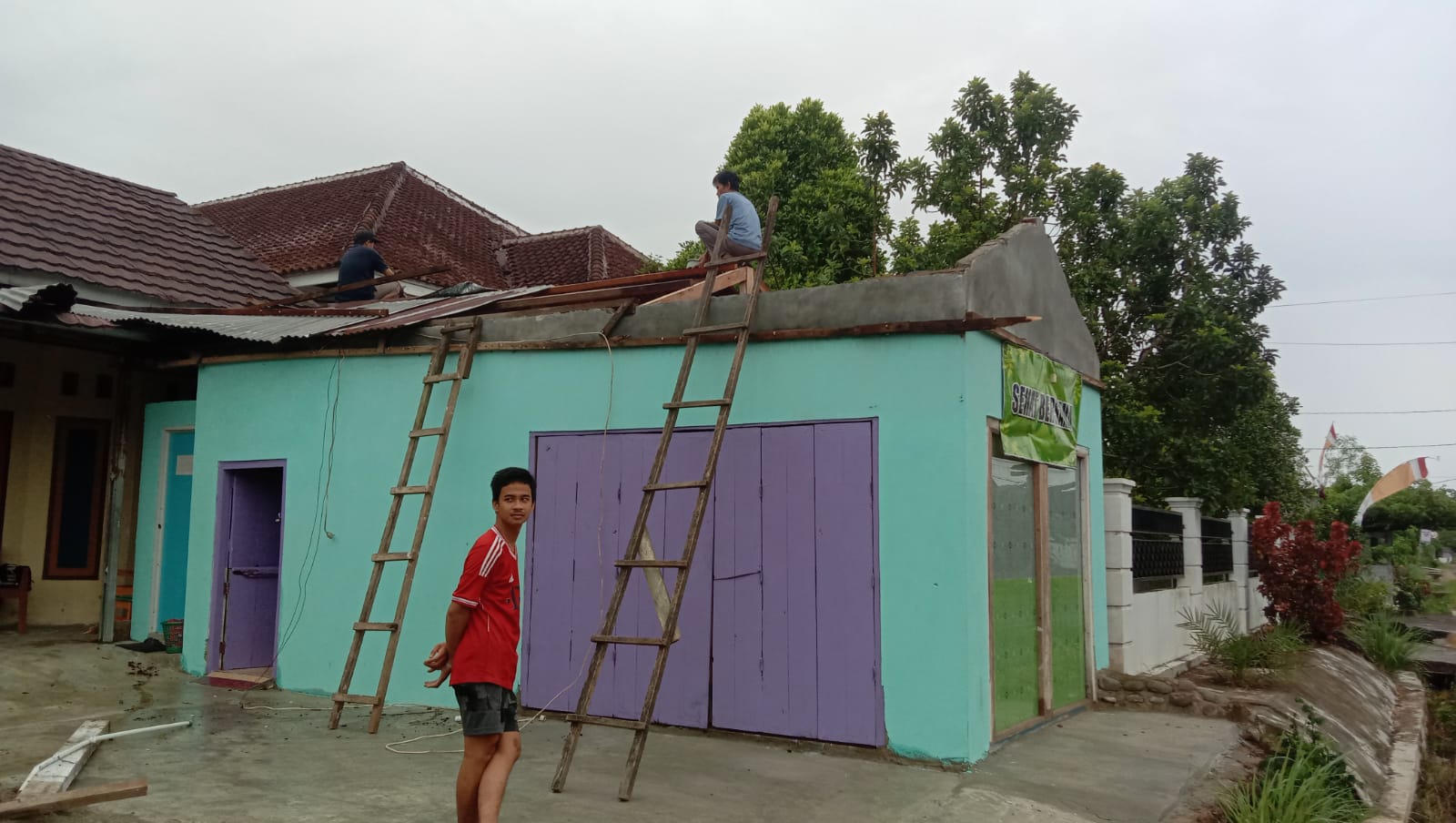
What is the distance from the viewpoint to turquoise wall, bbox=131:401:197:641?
9633 millimetres

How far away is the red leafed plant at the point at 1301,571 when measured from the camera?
13.0 metres

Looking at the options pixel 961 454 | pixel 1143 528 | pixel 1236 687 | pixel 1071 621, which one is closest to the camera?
pixel 961 454

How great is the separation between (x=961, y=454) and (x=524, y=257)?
16173 millimetres

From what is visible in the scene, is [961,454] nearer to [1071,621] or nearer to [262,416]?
[1071,621]

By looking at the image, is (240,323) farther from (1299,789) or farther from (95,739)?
(1299,789)

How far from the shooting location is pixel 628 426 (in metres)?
7.23

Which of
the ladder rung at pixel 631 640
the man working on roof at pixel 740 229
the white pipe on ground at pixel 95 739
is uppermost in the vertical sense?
the man working on roof at pixel 740 229

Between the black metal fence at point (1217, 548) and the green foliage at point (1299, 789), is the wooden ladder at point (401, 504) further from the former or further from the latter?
the black metal fence at point (1217, 548)

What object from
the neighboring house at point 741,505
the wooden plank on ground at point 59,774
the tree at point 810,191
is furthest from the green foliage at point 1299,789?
the tree at point 810,191

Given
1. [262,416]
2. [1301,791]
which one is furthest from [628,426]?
[1301,791]

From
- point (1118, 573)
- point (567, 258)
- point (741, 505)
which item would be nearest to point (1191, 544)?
point (1118, 573)

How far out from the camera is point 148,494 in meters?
9.87

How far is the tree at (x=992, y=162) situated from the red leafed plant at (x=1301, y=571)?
18.5 ft

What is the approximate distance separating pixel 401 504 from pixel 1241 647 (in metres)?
8.19
